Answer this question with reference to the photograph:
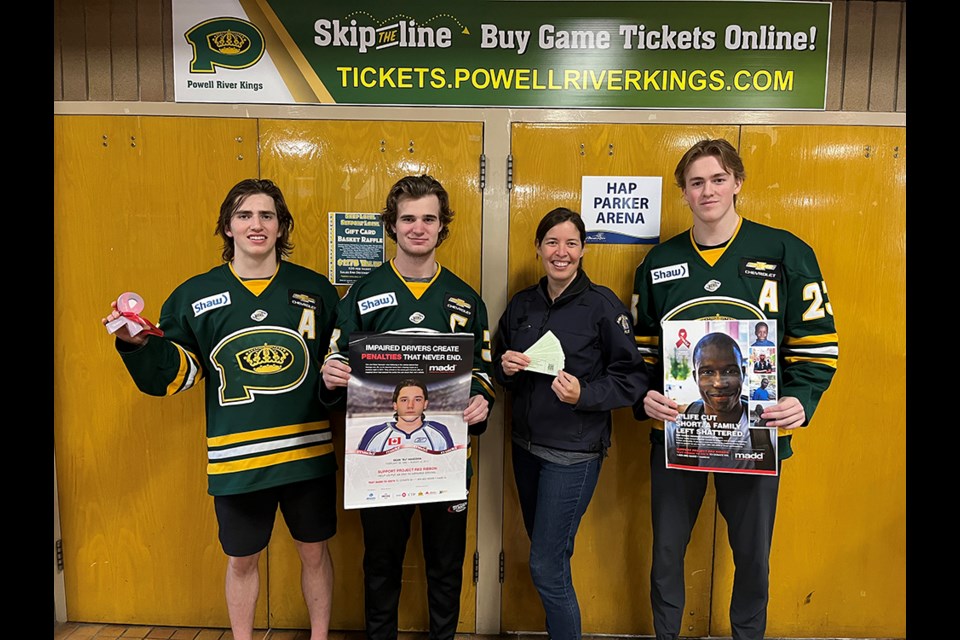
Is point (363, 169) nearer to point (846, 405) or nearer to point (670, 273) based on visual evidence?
point (670, 273)

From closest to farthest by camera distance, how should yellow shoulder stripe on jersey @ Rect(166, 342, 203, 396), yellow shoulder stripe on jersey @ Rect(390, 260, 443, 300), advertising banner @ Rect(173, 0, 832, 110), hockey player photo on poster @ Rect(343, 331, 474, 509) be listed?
hockey player photo on poster @ Rect(343, 331, 474, 509), yellow shoulder stripe on jersey @ Rect(166, 342, 203, 396), yellow shoulder stripe on jersey @ Rect(390, 260, 443, 300), advertising banner @ Rect(173, 0, 832, 110)

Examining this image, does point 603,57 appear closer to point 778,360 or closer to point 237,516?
point 778,360

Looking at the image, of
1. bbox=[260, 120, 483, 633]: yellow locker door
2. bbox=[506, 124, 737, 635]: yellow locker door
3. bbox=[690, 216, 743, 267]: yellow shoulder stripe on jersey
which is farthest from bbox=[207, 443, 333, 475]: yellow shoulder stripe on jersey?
bbox=[690, 216, 743, 267]: yellow shoulder stripe on jersey

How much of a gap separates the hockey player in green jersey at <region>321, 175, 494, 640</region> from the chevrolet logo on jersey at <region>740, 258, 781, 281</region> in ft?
3.50

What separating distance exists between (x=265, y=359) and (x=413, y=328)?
60 cm

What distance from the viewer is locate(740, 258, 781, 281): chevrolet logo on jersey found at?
217 cm

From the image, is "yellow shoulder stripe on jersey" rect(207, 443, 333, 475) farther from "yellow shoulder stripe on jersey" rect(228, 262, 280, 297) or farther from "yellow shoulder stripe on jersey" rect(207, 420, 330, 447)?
"yellow shoulder stripe on jersey" rect(228, 262, 280, 297)

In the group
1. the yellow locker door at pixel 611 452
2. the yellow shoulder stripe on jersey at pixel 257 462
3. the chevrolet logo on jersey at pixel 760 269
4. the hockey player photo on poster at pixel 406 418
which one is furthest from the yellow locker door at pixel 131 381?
the chevrolet logo on jersey at pixel 760 269

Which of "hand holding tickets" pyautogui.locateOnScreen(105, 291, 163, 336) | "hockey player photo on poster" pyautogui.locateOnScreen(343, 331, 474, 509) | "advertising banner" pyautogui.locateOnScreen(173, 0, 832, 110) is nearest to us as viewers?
"hand holding tickets" pyautogui.locateOnScreen(105, 291, 163, 336)

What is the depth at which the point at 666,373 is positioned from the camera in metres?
2.16

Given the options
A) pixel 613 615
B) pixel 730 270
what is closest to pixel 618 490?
pixel 613 615

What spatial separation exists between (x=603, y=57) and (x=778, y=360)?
158 cm

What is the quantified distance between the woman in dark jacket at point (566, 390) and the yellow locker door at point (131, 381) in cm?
156

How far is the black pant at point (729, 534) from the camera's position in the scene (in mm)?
2230
